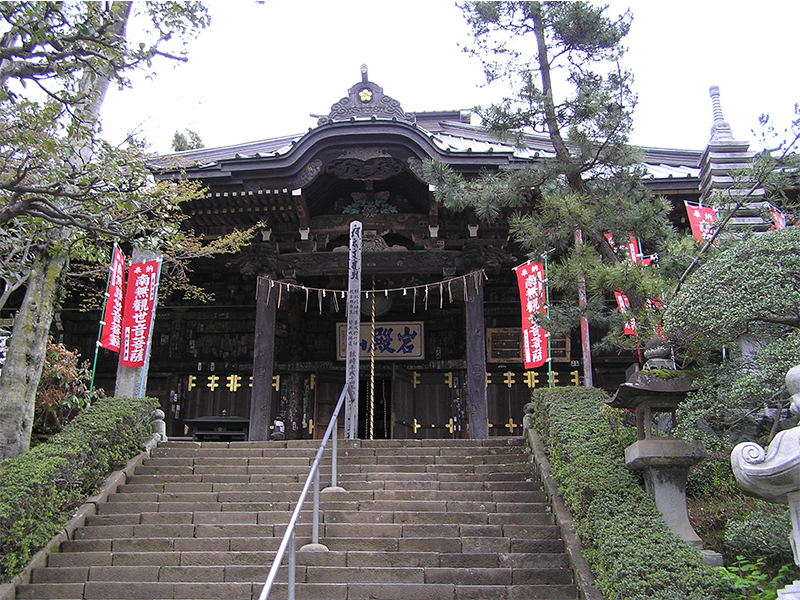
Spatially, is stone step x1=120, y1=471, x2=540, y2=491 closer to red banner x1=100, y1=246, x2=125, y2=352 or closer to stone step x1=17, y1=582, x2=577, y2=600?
stone step x1=17, y1=582, x2=577, y2=600

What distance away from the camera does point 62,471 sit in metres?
7.05

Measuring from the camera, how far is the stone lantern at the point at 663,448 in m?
5.95

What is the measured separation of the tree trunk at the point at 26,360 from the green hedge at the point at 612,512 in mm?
5862

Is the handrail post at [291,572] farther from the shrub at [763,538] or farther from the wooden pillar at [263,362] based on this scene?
the wooden pillar at [263,362]

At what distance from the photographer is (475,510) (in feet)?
23.2

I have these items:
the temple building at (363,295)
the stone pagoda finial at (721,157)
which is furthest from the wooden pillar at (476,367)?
the stone pagoda finial at (721,157)

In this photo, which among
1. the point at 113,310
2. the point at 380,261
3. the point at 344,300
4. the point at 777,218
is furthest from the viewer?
the point at 344,300

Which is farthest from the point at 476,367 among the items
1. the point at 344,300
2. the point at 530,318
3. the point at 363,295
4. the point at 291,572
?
the point at 291,572

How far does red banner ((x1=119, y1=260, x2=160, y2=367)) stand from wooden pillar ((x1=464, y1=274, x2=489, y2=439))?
5118mm

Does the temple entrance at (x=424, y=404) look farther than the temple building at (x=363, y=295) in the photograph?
Yes

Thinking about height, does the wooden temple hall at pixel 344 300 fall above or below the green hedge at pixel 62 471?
above

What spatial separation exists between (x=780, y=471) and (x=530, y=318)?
6.81 metres

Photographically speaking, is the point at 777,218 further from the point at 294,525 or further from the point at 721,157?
the point at 294,525

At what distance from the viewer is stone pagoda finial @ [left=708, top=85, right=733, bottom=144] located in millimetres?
10742
